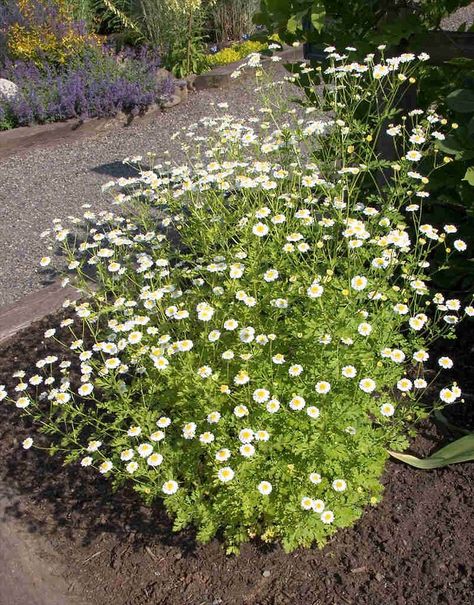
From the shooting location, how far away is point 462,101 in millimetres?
2826

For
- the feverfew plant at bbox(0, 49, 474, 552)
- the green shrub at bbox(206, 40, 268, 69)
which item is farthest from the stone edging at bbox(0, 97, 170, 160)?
the feverfew plant at bbox(0, 49, 474, 552)

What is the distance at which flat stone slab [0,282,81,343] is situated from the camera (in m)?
3.71

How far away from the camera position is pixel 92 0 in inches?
385

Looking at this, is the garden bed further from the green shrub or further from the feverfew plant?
the feverfew plant

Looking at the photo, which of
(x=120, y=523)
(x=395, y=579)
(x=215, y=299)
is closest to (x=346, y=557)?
(x=395, y=579)

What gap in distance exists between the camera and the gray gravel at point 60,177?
4738 millimetres

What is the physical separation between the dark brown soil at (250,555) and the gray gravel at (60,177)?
1985 millimetres

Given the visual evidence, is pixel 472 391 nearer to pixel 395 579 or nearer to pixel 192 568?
pixel 395 579

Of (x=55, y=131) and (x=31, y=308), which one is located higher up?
(x=31, y=308)

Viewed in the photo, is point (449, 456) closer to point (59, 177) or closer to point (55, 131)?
point (59, 177)

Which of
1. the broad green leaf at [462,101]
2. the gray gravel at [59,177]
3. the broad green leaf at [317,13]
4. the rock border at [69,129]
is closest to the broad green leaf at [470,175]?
the broad green leaf at [462,101]

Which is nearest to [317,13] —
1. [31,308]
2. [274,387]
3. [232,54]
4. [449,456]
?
[274,387]

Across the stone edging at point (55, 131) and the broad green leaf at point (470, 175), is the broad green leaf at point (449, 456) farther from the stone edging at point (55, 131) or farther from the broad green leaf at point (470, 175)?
the stone edging at point (55, 131)

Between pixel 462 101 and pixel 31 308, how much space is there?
2.41 metres
